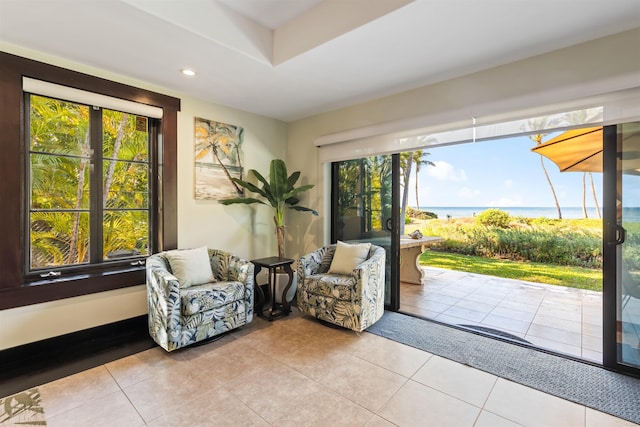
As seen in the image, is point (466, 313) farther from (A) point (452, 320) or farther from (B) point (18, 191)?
(B) point (18, 191)

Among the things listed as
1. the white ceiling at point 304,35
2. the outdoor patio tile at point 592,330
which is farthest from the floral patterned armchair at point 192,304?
the outdoor patio tile at point 592,330

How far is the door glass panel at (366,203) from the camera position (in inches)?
A: 139

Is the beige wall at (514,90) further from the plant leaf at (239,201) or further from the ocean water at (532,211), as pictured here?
the ocean water at (532,211)

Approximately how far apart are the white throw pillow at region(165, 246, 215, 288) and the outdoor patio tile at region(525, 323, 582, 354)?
336cm

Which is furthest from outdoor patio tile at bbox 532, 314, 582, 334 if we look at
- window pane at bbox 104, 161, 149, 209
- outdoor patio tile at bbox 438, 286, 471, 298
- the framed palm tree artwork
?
window pane at bbox 104, 161, 149, 209

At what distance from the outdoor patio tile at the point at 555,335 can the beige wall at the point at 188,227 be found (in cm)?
334

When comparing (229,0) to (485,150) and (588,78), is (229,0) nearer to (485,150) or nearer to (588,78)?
(588,78)

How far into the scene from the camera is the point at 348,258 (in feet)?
10.7

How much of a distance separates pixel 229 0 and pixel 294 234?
303cm

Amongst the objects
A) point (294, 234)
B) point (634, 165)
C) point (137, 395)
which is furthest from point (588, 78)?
point (137, 395)

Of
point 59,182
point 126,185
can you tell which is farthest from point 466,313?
point 59,182

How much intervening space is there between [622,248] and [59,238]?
15.8 feet

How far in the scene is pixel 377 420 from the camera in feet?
5.44

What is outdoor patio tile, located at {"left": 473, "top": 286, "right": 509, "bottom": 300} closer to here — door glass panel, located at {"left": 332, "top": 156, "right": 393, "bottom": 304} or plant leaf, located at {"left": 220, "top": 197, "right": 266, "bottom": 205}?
door glass panel, located at {"left": 332, "top": 156, "right": 393, "bottom": 304}
